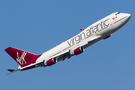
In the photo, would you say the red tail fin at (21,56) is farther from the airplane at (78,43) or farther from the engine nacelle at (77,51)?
the engine nacelle at (77,51)

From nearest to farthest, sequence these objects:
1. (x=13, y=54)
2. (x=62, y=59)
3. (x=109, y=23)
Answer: (x=109, y=23), (x=62, y=59), (x=13, y=54)

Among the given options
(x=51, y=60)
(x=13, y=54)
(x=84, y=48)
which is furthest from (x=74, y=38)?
(x=13, y=54)

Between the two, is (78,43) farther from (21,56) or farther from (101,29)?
(21,56)

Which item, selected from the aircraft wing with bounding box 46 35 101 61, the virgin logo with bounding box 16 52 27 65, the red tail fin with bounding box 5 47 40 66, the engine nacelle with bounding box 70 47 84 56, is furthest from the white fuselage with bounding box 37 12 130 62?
the virgin logo with bounding box 16 52 27 65

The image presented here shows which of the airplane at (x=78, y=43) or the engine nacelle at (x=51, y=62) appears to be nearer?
the airplane at (x=78, y=43)

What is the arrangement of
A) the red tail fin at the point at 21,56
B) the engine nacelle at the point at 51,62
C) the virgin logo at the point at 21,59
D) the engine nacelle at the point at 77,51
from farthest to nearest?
the virgin logo at the point at 21,59
the red tail fin at the point at 21,56
the engine nacelle at the point at 51,62
the engine nacelle at the point at 77,51

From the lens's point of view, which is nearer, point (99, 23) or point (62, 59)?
point (99, 23)

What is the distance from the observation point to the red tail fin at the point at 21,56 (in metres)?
78.6

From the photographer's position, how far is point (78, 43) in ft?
235

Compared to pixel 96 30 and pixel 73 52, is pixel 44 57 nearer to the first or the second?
pixel 73 52

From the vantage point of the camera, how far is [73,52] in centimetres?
6894

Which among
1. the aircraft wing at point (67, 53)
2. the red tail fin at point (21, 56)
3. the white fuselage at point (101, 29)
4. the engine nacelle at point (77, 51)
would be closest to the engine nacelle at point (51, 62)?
the aircraft wing at point (67, 53)

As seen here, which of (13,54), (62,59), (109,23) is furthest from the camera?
(13,54)

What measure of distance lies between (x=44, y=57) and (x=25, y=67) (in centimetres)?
608
